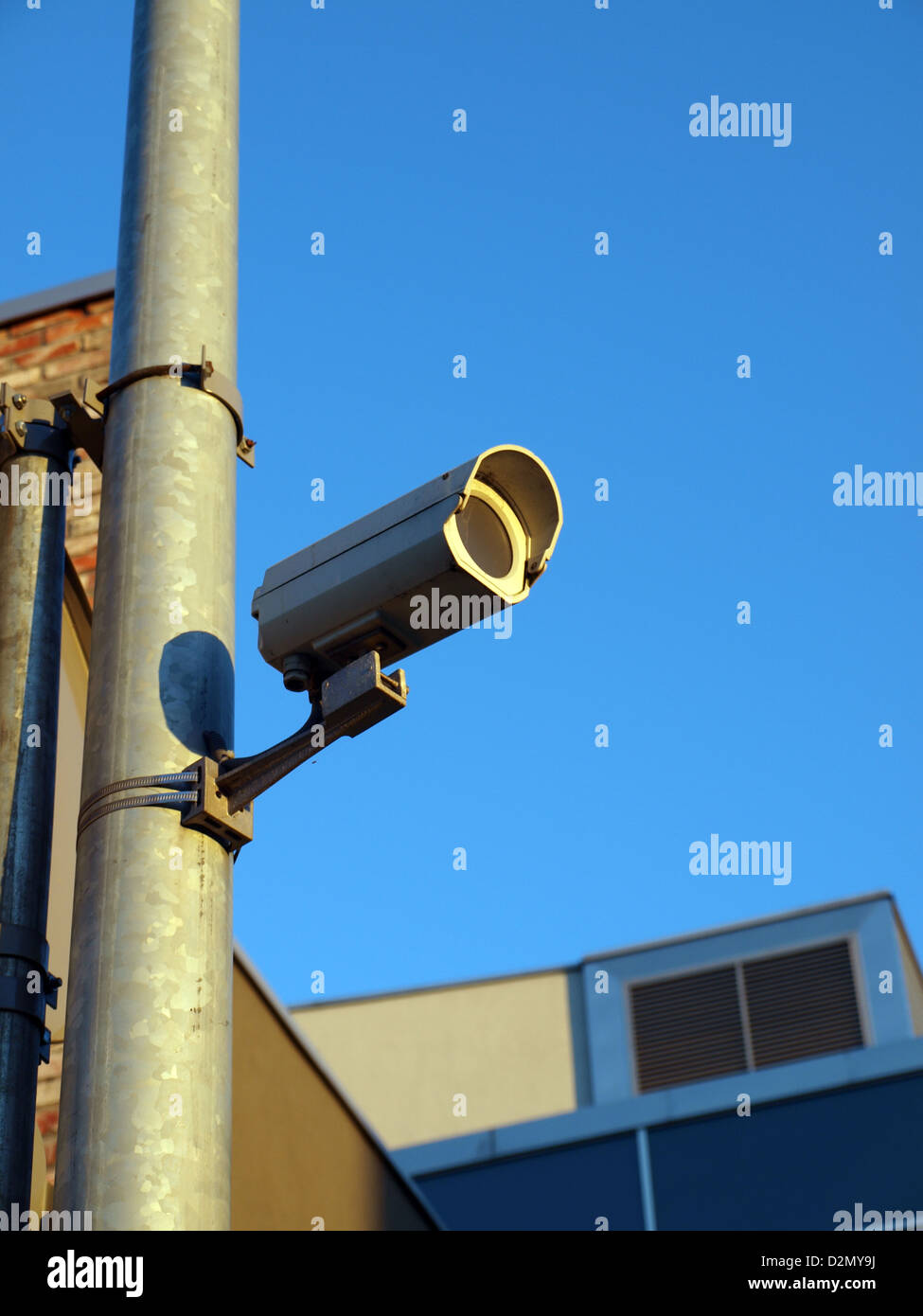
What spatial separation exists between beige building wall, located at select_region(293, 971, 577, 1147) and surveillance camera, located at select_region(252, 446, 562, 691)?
22774 mm

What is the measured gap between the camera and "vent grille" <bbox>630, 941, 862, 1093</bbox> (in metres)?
21.6

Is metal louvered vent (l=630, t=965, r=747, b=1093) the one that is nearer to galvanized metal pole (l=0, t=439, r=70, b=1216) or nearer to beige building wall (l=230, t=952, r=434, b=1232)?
beige building wall (l=230, t=952, r=434, b=1232)

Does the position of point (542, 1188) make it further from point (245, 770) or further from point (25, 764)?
point (245, 770)

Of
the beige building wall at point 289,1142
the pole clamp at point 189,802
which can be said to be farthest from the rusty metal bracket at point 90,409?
the beige building wall at point 289,1142

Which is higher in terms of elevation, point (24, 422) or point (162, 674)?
point (24, 422)

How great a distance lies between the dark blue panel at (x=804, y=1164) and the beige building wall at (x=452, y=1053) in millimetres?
10409

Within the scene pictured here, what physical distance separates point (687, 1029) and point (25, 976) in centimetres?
2022

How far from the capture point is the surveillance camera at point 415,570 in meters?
3.22

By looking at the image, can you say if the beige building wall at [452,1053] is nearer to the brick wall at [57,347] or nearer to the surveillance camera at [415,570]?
the brick wall at [57,347]

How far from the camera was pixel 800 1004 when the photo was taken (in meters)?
22.1

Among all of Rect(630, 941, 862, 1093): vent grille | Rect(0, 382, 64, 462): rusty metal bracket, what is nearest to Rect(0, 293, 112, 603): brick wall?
Rect(0, 382, 64, 462): rusty metal bracket

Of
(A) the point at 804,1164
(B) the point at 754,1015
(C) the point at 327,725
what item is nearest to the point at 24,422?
(C) the point at 327,725
